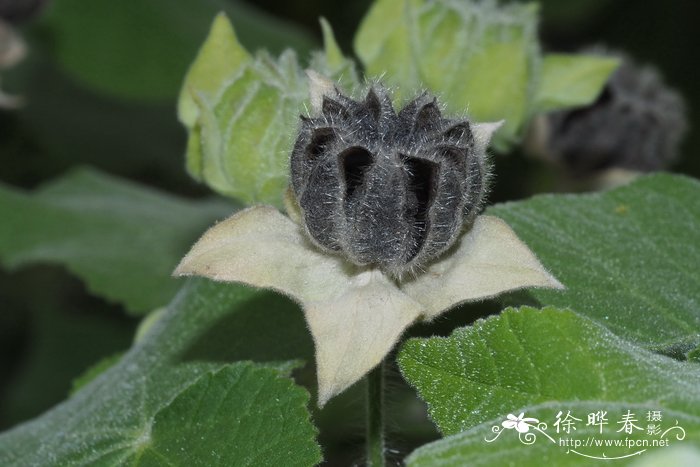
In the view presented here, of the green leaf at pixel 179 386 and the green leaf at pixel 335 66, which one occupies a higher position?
the green leaf at pixel 335 66

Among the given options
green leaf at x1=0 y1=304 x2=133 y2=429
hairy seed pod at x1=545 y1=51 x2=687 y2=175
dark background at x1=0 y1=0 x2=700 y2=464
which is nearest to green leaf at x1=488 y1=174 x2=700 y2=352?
hairy seed pod at x1=545 y1=51 x2=687 y2=175

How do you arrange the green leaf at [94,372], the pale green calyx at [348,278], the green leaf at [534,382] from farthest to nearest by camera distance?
1. the green leaf at [94,372]
2. the pale green calyx at [348,278]
3. the green leaf at [534,382]

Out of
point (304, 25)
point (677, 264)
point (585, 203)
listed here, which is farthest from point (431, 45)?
point (304, 25)

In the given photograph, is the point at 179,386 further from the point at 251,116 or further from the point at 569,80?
the point at 569,80

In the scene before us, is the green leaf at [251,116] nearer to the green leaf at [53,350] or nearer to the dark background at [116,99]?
the dark background at [116,99]

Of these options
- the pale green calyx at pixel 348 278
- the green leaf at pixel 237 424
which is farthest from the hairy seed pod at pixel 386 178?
the green leaf at pixel 237 424

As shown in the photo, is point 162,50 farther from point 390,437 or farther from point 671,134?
point 390,437

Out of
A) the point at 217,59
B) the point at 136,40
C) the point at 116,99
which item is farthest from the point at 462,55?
the point at 116,99

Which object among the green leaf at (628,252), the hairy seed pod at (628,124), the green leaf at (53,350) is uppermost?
the green leaf at (628,252)
